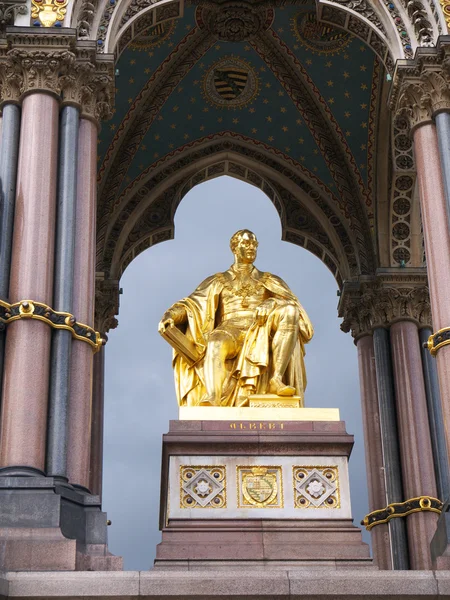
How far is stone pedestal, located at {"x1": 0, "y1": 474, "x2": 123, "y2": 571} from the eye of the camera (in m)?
11.5

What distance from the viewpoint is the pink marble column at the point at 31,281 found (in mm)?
12500

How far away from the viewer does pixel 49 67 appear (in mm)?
14688

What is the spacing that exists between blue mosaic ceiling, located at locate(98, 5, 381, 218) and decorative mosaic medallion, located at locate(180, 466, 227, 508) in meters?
7.72

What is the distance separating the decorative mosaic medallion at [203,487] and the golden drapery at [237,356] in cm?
150

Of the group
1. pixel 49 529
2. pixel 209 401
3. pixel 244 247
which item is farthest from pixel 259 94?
pixel 49 529

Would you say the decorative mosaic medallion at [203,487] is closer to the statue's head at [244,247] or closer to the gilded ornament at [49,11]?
the statue's head at [244,247]

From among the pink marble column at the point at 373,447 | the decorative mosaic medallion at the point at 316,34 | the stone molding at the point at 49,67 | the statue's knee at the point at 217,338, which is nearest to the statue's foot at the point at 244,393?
the statue's knee at the point at 217,338

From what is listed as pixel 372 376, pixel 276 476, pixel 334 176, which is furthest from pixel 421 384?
pixel 276 476

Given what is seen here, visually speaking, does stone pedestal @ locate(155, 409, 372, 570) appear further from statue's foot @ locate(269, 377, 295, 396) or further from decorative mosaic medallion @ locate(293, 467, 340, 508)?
statue's foot @ locate(269, 377, 295, 396)

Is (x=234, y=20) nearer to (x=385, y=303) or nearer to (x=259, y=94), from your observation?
(x=259, y=94)

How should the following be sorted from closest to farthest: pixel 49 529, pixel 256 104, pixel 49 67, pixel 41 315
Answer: pixel 49 529, pixel 41 315, pixel 49 67, pixel 256 104

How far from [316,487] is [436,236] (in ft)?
10.7

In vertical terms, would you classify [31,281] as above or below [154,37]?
below

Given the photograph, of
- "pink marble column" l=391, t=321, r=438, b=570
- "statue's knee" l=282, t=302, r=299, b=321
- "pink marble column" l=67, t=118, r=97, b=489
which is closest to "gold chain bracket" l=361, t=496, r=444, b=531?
"pink marble column" l=391, t=321, r=438, b=570
